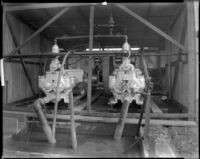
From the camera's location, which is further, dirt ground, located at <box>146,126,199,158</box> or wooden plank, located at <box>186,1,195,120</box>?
wooden plank, located at <box>186,1,195,120</box>

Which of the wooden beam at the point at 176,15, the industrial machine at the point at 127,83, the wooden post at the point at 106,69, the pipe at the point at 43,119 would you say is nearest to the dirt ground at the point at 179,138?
the industrial machine at the point at 127,83

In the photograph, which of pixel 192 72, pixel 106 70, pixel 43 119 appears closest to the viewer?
pixel 43 119

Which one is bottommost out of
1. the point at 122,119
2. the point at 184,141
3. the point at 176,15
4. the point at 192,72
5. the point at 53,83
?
the point at 184,141

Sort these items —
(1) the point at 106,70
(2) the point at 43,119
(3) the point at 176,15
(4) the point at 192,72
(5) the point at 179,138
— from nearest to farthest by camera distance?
(2) the point at 43,119
(5) the point at 179,138
(4) the point at 192,72
(3) the point at 176,15
(1) the point at 106,70

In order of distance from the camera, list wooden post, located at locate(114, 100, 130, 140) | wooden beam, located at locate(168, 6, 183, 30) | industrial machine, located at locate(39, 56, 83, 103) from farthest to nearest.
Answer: wooden beam, located at locate(168, 6, 183, 30), industrial machine, located at locate(39, 56, 83, 103), wooden post, located at locate(114, 100, 130, 140)

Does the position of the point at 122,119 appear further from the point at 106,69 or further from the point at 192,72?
the point at 106,69

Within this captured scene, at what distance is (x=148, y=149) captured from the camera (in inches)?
86.4

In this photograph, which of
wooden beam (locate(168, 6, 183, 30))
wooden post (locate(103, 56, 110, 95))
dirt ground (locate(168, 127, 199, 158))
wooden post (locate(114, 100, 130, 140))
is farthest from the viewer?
wooden post (locate(103, 56, 110, 95))

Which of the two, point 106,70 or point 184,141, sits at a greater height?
point 106,70

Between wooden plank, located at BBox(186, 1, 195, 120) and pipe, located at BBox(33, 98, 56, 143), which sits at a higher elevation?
wooden plank, located at BBox(186, 1, 195, 120)

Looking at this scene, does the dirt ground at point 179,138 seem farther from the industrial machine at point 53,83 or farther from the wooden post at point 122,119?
the industrial machine at point 53,83

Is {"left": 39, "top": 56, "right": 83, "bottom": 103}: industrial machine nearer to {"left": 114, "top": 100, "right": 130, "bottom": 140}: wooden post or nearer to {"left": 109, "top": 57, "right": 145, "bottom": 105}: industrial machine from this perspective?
{"left": 109, "top": 57, "right": 145, "bottom": 105}: industrial machine

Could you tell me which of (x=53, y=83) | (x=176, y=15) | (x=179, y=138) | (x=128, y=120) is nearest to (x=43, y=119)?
(x=53, y=83)

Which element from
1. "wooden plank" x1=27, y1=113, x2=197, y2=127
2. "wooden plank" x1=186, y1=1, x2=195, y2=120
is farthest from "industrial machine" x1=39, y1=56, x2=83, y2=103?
"wooden plank" x1=186, y1=1, x2=195, y2=120
